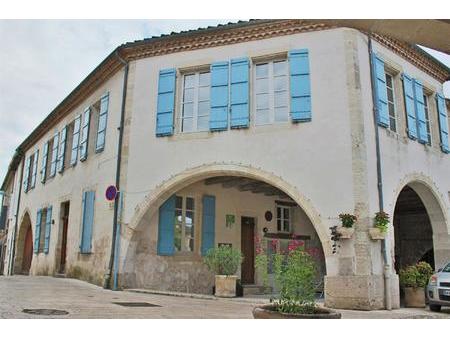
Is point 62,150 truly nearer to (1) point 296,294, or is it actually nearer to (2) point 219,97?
(2) point 219,97

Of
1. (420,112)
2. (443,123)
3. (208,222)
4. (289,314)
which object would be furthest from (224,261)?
(443,123)

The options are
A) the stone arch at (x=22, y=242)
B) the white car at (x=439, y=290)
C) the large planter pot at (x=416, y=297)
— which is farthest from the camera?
the stone arch at (x=22, y=242)

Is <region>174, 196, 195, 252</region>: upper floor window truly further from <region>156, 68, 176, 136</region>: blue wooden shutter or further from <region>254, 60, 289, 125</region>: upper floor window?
<region>254, 60, 289, 125</region>: upper floor window

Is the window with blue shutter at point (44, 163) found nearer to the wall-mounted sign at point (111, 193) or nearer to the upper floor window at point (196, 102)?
the wall-mounted sign at point (111, 193)

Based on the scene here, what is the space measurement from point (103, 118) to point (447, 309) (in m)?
9.43

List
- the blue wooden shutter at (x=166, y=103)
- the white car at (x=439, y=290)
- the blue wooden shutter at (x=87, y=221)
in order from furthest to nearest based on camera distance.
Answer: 1. the blue wooden shutter at (x=87, y=221)
2. the blue wooden shutter at (x=166, y=103)
3. the white car at (x=439, y=290)

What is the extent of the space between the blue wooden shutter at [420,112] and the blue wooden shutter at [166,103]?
602 cm

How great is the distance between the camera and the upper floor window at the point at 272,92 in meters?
9.95

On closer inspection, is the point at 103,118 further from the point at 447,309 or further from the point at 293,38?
the point at 447,309

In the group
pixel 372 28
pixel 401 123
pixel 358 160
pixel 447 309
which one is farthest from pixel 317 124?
pixel 372 28

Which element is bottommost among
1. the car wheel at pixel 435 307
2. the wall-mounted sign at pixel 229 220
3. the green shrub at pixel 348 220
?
the car wheel at pixel 435 307

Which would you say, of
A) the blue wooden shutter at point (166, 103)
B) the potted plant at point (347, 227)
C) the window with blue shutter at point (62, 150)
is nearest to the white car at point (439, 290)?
the potted plant at point (347, 227)

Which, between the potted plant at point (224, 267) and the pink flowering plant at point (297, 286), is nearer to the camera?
the pink flowering plant at point (297, 286)

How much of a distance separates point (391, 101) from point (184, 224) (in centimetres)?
590
